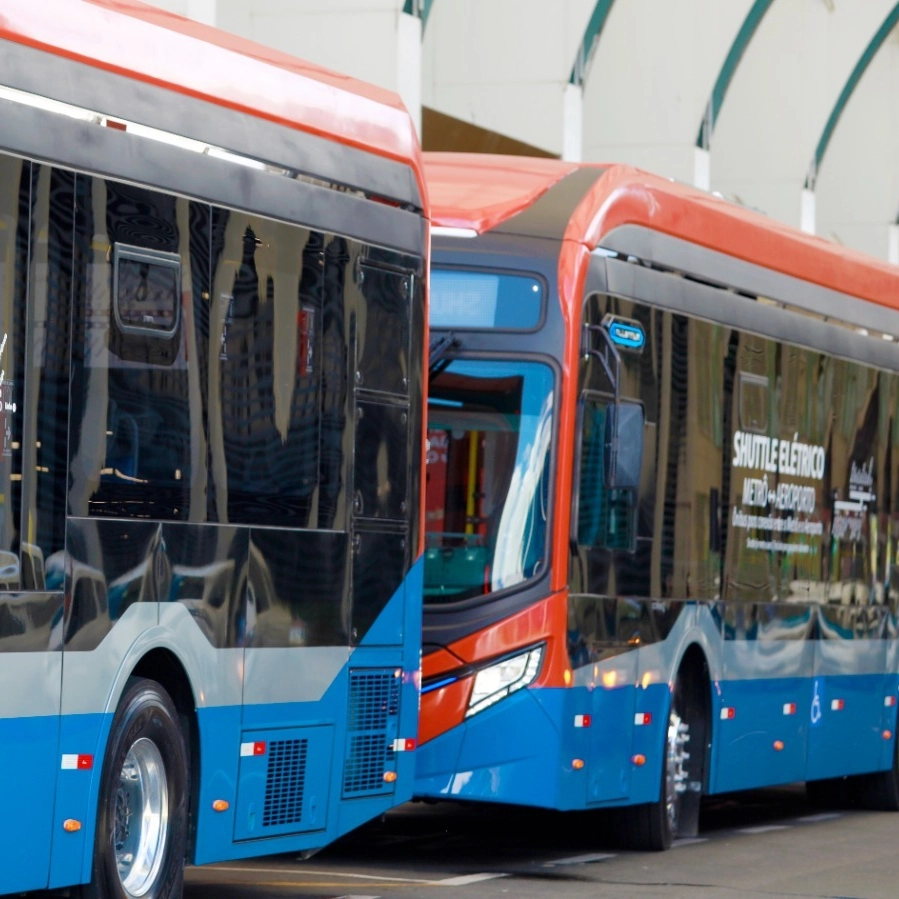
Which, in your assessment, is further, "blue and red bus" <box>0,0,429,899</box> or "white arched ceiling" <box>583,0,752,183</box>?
"white arched ceiling" <box>583,0,752,183</box>

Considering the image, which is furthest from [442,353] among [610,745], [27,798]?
[27,798]

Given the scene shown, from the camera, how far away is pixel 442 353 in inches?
442

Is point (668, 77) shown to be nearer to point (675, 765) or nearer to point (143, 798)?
point (675, 765)

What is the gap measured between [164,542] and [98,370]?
2.43 feet

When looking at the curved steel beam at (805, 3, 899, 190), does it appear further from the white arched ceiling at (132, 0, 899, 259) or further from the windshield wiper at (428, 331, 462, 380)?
the windshield wiper at (428, 331, 462, 380)

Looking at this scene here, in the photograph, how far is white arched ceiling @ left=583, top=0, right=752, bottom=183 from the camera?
26797 millimetres

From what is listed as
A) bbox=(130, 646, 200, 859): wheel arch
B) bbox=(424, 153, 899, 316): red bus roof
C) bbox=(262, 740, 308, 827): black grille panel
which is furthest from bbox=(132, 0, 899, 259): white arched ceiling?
bbox=(130, 646, 200, 859): wheel arch

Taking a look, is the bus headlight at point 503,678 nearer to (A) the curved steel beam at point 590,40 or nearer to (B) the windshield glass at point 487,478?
(B) the windshield glass at point 487,478

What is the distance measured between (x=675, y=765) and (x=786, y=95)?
19.5 meters

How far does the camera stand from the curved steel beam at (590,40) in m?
24.4

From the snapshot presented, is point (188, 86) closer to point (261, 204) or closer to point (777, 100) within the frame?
point (261, 204)

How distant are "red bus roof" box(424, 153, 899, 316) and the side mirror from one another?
0.88m

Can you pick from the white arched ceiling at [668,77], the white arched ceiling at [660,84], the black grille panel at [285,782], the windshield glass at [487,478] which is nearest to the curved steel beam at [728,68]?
the white arched ceiling at [668,77]

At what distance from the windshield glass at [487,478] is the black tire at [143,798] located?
2.76 metres
